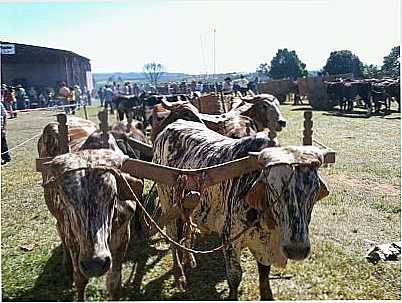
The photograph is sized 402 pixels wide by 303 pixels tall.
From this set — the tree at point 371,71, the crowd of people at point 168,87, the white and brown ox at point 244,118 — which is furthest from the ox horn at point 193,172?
the crowd of people at point 168,87

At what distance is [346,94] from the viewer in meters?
28.6

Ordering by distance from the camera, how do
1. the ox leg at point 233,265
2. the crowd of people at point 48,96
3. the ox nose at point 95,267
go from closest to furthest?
the ox nose at point 95,267
the ox leg at point 233,265
the crowd of people at point 48,96

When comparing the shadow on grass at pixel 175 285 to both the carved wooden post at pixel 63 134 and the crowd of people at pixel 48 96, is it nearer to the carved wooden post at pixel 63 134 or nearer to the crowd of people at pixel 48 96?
the carved wooden post at pixel 63 134

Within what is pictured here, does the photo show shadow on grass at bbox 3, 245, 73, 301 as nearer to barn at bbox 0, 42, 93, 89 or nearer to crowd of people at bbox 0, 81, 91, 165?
barn at bbox 0, 42, 93, 89

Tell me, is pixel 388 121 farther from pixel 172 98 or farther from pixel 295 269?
pixel 295 269

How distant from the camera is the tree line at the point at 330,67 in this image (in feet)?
104

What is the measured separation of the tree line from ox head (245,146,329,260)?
66.1ft

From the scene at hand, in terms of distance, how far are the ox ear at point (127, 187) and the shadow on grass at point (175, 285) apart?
1.62m

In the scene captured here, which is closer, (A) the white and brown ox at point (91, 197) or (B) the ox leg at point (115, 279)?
(A) the white and brown ox at point (91, 197)

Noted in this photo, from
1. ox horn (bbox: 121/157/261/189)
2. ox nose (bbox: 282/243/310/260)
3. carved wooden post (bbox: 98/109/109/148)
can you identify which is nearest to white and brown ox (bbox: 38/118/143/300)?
ox horn (bbox: 121/157/261/189)

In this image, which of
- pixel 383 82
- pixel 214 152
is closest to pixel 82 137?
pixel 214 152

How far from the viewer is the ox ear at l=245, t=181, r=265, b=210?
394 cm

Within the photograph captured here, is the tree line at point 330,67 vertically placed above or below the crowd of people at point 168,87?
above

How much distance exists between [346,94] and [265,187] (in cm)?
2615
